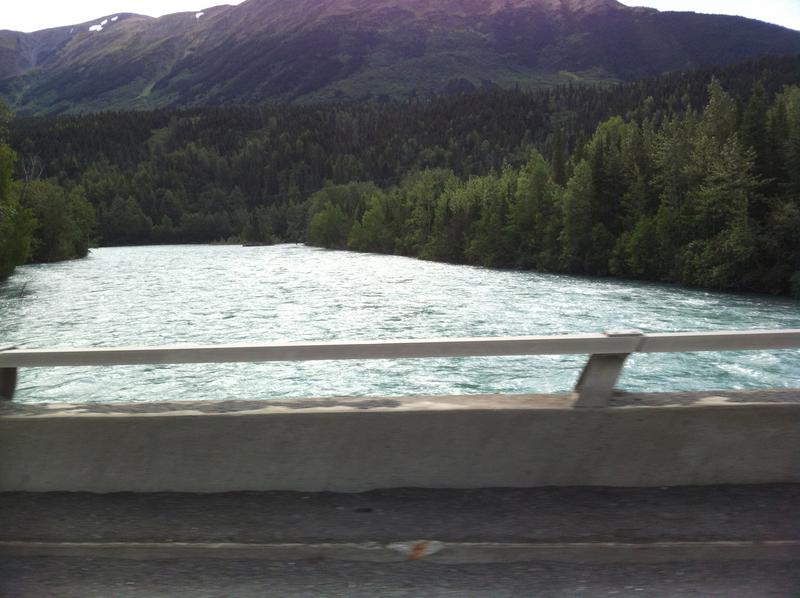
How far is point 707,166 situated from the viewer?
197 feet

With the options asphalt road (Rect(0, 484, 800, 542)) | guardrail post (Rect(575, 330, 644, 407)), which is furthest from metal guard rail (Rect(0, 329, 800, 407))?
asphalt road (Rect(0, 484, 800, 542))

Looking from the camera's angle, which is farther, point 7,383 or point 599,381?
point 7,383

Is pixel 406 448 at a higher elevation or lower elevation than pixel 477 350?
lower

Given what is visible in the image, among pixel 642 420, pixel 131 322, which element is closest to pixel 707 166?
pixel 131 322

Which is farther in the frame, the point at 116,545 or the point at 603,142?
the point at 603,142

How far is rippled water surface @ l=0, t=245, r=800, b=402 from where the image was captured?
20.1 metres

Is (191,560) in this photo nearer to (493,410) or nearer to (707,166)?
(493,410)

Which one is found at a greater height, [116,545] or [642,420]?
[642,420]

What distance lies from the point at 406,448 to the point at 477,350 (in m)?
0.84

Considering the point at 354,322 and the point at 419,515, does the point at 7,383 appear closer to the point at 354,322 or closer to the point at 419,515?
the point at 419,515

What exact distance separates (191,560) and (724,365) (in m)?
21.2

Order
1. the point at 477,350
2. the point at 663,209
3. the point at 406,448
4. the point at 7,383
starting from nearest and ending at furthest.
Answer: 1. the point at 477,350
2. the point at 406,448
3. the point at 7,383
4. the point at 663,209

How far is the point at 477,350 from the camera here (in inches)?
206

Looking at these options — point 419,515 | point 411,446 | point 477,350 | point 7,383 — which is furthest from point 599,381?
point 7,383
